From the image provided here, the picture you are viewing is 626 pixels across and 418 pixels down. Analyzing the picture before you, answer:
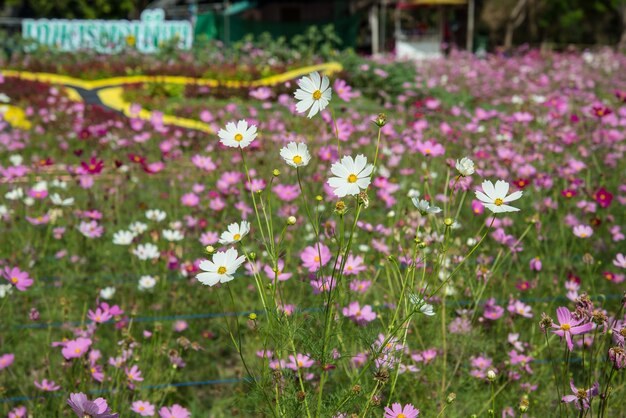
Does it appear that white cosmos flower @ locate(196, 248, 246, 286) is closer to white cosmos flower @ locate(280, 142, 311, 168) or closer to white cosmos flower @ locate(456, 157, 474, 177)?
white cosmos flower @ locate(280, 142, 311, 168)

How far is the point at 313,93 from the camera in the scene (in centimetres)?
140

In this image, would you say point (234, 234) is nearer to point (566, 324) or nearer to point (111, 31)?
point (566, 324)

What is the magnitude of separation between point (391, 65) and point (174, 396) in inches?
367

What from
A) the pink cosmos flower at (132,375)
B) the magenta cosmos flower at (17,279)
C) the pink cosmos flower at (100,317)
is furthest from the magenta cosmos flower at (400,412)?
the magenta cosmos flower at (17,279)

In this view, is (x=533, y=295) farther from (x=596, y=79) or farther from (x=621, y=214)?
(x=596, y=79)

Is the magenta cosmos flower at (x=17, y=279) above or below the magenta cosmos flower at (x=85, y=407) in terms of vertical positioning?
below

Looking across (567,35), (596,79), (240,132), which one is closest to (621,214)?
(240,132)

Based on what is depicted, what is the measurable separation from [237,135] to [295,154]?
17 centimetres

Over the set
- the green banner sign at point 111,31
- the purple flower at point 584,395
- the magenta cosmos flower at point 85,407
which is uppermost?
the magenta cosmos flower at point 85,407

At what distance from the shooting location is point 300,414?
1.50m

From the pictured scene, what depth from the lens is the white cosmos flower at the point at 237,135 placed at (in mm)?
1439

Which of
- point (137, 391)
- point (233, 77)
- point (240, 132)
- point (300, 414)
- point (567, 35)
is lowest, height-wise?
point (567, 35)

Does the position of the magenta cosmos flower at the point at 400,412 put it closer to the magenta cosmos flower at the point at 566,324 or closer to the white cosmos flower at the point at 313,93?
the magenta cosmos flower at the point at 566,324

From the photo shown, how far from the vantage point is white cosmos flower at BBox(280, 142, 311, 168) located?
137 centimetres
